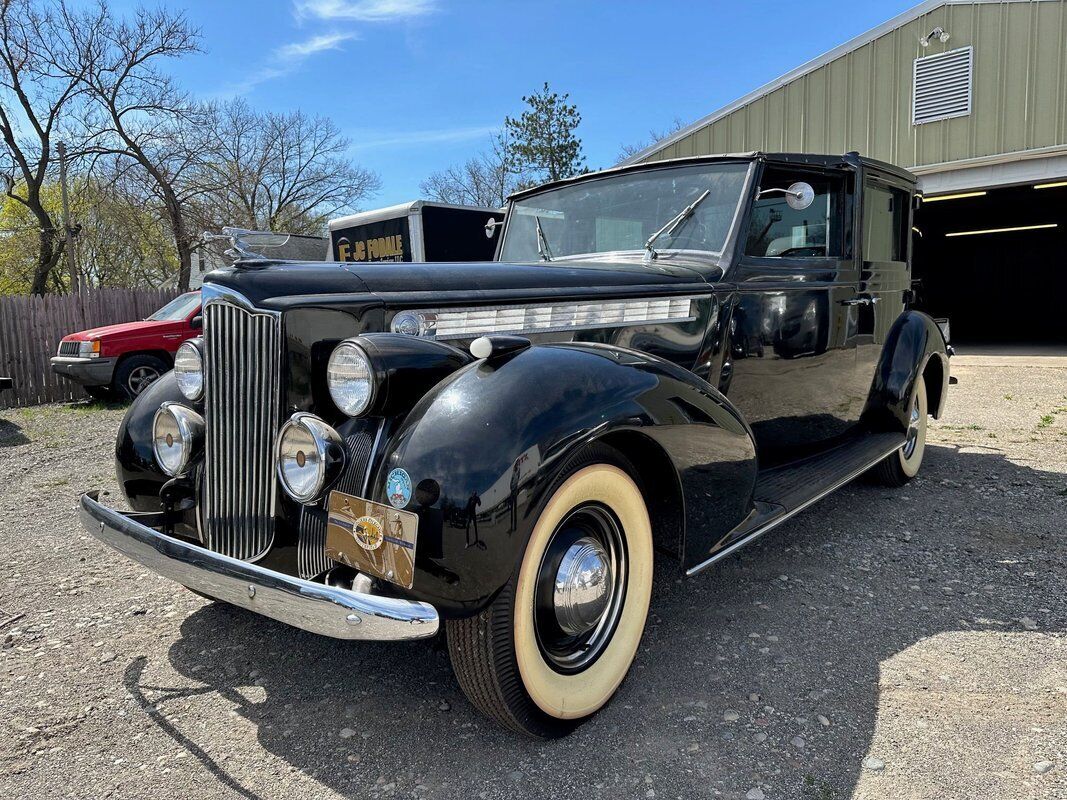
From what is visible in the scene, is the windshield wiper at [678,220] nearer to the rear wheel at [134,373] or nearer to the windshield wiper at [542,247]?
the windshield wiper at [542,247]

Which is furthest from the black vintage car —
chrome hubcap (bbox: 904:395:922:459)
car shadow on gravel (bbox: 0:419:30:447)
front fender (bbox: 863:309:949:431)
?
car shadow on gravel (bbox: 0:419:30:447)

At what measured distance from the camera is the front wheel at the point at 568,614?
1899mm

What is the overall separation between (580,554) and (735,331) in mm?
1630

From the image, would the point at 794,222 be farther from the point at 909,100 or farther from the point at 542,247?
the point at 909,100

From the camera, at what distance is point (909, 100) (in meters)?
11.8

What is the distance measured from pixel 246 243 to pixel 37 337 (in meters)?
10.9

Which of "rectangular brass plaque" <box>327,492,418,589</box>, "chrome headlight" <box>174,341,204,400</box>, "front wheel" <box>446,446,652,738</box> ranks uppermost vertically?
"chrome headlight" <box>174,341,204,400</box>

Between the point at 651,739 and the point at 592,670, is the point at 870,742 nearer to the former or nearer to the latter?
the point at 651,739

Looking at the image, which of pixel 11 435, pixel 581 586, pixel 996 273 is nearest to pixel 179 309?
pixel 11 435

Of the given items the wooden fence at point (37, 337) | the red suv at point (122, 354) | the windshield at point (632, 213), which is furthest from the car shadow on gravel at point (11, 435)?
the windshield at point (632, 213)

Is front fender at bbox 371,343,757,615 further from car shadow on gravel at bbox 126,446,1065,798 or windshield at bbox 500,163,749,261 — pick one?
windshield at bbox 500,163,749,261

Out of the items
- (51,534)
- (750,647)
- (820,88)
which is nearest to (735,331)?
(750,647)

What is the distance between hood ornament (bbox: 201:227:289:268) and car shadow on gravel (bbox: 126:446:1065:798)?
1427 millimetres

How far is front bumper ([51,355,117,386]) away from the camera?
9609 millimetres
